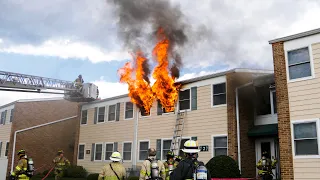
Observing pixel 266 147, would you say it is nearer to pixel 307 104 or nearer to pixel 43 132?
pixel 307 104

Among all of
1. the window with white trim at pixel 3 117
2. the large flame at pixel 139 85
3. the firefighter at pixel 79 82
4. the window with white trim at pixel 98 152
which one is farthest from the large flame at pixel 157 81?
the window with white trim at pixel 3 117

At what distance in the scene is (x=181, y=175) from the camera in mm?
5883

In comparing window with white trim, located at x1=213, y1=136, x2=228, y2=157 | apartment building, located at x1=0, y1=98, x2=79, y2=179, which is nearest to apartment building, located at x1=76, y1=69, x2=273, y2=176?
window with white trim, located at x1=213, y1=136, x2=228, y2=157

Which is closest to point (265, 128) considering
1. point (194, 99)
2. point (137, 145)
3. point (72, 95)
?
point (194, 99)

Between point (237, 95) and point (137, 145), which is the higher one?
point (237, 95)

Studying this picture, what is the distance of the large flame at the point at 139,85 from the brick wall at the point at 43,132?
361 inches

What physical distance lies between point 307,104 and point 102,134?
616 inches

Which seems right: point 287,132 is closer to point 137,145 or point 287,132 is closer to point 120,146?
point 137,145

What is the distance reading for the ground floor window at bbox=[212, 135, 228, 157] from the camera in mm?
17031

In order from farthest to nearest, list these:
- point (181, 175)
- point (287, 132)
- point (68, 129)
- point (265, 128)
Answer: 1. point (68, 129)
2. point (265, 128)
3. point (287, 132)
4. point (181, 175)

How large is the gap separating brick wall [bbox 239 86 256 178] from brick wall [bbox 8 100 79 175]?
16019mm

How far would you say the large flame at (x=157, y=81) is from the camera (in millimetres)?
19672

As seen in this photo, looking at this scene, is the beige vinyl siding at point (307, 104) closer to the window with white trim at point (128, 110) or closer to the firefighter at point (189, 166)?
the firefighter at point (189, 166)

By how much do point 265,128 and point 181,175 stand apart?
11527 millimetres
